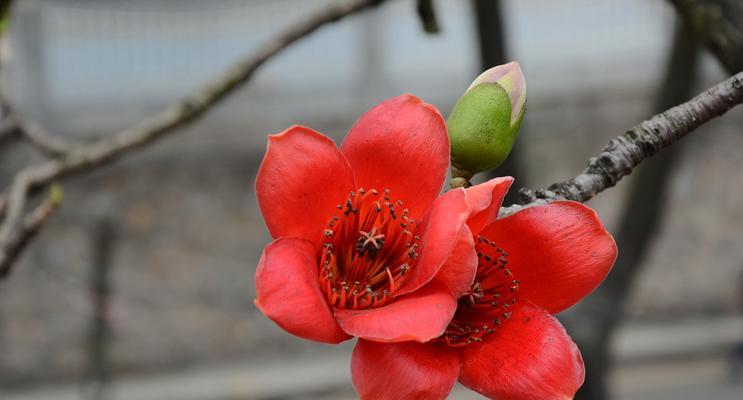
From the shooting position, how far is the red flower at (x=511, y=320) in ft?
2.51

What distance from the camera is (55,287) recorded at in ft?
20.9

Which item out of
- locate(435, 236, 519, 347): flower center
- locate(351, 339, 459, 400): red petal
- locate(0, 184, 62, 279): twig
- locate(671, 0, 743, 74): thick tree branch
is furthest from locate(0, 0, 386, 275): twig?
locate(351, 339, 459, 400): red petal

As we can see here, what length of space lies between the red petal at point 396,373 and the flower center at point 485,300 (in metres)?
0.05

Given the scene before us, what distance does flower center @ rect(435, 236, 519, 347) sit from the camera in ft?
2.78

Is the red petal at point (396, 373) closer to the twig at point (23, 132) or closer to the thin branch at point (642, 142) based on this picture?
the thin branch at point (642, 142)

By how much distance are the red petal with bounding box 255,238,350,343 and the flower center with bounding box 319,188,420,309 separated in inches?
3.1

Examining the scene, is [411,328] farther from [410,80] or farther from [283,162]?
[410,80]

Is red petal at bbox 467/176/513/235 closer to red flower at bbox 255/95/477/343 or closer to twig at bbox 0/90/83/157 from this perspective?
red flower at bbox 255/95/477/343

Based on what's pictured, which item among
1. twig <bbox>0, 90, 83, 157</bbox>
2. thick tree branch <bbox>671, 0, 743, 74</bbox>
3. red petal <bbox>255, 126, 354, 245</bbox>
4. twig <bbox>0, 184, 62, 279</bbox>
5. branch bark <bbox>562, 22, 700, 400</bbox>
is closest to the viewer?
red petal <bbox>255, 126, 354, 245</bbox>

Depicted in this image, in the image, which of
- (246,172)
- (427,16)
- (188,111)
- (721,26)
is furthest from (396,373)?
(246,172)

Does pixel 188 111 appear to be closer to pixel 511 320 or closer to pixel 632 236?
pixel 511 320

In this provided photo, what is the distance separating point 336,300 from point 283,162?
0.14 m

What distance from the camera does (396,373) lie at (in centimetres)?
76

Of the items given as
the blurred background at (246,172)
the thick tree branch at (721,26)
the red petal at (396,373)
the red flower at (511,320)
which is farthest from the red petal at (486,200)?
the blurred background at (246,172)
